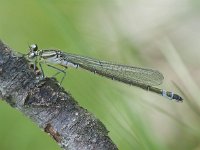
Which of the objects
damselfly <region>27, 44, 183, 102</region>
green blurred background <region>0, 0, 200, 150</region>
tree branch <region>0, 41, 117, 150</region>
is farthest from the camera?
green blurred background <region>0, 0, 200, 150</region>

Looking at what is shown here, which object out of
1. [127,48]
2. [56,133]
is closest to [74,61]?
[127,48]

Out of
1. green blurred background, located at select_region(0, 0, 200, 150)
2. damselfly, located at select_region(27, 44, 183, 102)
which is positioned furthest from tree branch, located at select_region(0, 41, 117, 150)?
green blurred background, located at select_region(0, 0, 200, 150)

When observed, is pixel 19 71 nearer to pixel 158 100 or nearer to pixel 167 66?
pixel 158 100

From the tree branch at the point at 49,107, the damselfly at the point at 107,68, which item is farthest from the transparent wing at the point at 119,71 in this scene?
the tree branch at the point at 49,107

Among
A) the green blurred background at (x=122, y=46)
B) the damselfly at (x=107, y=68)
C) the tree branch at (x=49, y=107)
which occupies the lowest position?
the tree branch at (x=49, y=107)

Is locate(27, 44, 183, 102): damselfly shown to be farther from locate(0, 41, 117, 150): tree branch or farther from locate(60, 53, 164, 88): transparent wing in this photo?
locate(0, 41, 117, 150): tree branch

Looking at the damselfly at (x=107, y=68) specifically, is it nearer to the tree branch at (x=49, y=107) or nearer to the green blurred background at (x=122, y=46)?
the green blurred background at (x=122, y=46)

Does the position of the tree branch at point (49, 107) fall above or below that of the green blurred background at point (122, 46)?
below

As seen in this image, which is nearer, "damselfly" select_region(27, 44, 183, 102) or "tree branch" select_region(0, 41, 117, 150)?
"tree branch" select_region(0, 41, 117, 150)

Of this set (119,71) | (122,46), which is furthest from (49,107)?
(122,46)
